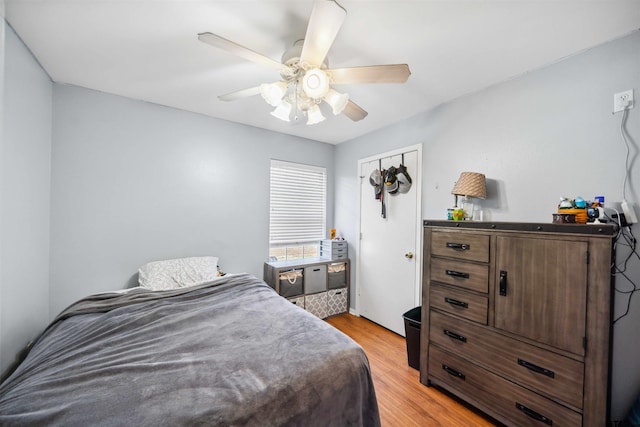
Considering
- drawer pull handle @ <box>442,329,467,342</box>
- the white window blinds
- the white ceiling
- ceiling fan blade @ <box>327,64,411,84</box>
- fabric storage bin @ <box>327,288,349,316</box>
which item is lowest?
fabric storage bin @ <box>327,288,349,316</box>

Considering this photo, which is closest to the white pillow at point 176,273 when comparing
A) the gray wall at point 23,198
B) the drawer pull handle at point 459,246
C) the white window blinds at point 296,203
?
Result: the gray wall at point 23,198

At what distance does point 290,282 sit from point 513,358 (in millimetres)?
2213

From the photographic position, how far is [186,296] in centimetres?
194

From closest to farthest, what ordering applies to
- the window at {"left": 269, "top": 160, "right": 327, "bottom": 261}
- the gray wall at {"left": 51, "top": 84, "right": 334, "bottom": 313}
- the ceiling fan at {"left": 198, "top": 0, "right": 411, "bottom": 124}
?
the ceiling fan at {"left": 198, "top": 0, "right": 411, "bottom": 124}, the gray wall at {"left": 51, "top": 84, "right": 334, "bottom": 313}, the window at {"left": 269, "top": 160, "right": 327, "bottom": 261}

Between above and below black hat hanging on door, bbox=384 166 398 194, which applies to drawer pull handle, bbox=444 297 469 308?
below

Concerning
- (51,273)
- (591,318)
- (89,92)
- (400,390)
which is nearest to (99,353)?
(51,273)

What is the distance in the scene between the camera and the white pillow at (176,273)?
2277 mm

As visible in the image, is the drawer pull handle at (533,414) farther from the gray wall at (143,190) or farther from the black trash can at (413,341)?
the gray wall at (143,190)

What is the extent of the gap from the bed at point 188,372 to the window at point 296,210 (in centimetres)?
170

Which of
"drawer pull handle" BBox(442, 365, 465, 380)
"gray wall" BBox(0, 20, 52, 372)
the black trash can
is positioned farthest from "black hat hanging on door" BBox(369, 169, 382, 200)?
"gray wall" BBox(0, 20, 52, 372)

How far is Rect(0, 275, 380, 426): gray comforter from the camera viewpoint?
893 millimetres

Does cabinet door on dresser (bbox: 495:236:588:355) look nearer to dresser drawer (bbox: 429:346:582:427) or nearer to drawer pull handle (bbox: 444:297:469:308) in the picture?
drawer pull handle (bbox: 444:297:469:308)

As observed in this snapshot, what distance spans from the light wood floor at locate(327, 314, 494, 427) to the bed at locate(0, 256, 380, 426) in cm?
67

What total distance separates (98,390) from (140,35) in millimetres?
2000
